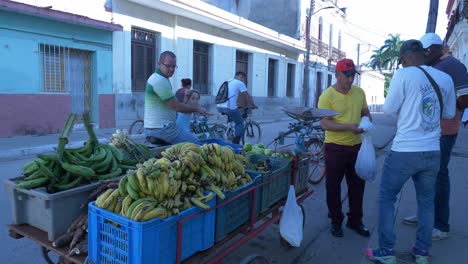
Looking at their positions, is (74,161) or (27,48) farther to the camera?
(27,48)

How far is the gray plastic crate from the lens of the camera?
7.07 ft

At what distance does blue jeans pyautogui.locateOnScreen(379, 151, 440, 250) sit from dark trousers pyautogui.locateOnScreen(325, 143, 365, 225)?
0.66 m

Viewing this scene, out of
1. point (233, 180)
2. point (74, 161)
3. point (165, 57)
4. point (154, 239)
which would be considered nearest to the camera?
point (154, 239)

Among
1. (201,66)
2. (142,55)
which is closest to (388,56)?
(201,66)

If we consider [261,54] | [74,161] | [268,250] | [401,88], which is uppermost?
[261,54]

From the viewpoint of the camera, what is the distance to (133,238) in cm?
190

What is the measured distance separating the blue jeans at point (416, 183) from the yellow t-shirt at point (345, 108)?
0.67 m

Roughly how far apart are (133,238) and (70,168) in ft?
2.51

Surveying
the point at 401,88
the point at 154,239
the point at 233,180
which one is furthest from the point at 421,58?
the point at 154,239

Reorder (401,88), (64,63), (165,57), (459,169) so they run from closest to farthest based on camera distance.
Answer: (401,88)
(165,57)
(459,169)
(64,63)

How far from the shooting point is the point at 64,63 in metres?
10.6

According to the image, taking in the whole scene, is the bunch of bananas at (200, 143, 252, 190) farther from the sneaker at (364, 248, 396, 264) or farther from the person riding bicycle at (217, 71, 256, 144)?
the person riding bicycle at (217, 71, 256, 144)

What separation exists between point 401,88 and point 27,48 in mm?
9633

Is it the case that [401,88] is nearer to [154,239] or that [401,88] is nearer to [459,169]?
[154,239]
